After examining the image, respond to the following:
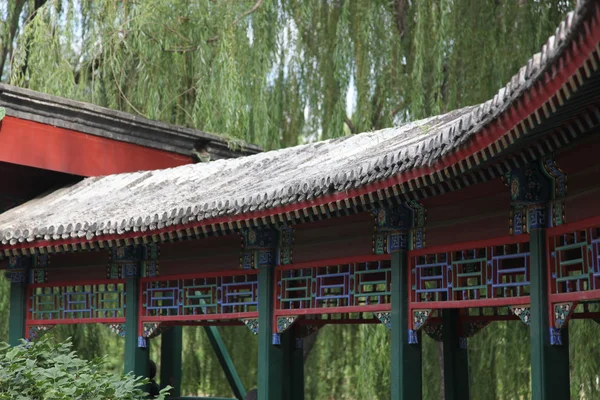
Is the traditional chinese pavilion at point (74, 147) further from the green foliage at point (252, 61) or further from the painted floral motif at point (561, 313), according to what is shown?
the painted floral motif at point (561, 313)

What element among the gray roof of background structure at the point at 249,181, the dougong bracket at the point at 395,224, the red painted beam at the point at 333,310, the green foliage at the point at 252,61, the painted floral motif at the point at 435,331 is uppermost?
the green foliage at the point at 252,61

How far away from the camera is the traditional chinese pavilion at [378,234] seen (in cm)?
669

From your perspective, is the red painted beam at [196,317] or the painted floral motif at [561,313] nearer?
the painted floral motif at [561,313]

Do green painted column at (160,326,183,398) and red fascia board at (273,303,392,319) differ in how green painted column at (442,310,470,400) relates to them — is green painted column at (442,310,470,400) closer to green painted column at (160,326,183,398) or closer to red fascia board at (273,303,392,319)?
red fascia board at (273,303,392,319)

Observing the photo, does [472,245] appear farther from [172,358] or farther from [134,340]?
[172,358]

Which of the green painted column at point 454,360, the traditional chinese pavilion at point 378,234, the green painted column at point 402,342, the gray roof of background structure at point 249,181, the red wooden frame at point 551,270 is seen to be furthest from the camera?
the green painted column at point 454,360

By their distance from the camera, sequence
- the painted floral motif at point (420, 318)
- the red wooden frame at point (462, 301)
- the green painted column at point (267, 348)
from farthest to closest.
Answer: the green painted column at point (267, 348)
the painted floral motif at point (420, 318)
the red wooden frame at point (462, 301)

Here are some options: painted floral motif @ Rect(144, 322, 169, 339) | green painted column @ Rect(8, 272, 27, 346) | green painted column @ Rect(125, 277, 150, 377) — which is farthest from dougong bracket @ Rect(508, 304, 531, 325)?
green painted column @ Rect(8, 272, 27, 346)

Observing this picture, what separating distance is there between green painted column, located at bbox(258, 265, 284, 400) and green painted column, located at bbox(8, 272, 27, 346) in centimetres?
366

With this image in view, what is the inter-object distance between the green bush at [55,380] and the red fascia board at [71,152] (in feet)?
13.2

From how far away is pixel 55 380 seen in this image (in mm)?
9125

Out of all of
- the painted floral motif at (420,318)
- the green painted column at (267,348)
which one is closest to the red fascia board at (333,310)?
the green painted column at (267,348)

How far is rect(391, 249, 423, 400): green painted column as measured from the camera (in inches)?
337

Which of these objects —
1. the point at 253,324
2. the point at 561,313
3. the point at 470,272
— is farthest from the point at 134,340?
the point at 561,313
